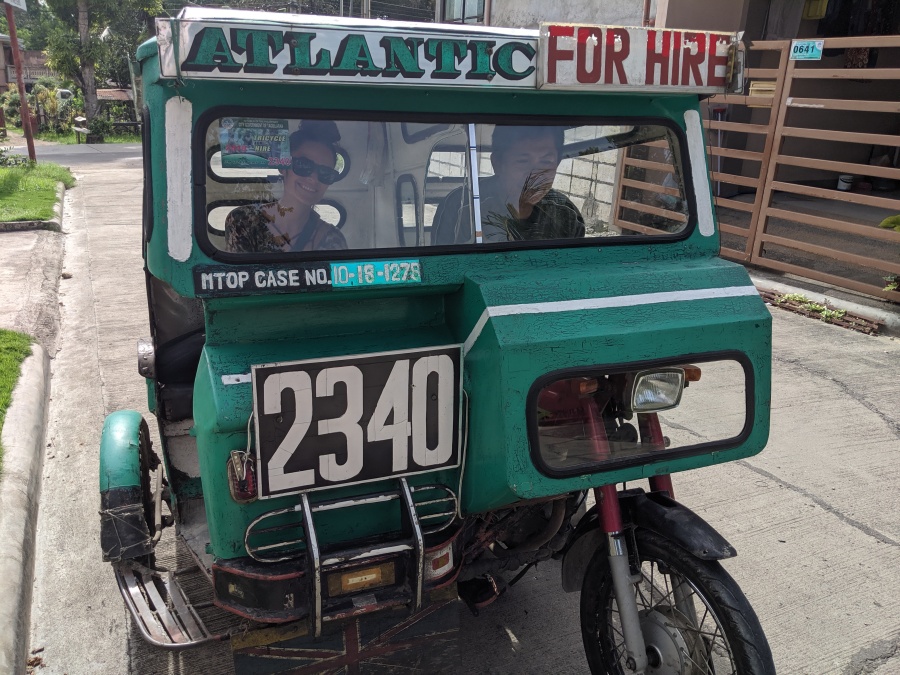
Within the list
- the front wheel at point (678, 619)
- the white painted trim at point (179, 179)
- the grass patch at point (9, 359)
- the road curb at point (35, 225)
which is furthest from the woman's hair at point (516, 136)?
the road curb at point (35, 225)

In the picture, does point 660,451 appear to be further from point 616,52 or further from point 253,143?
point 253,143

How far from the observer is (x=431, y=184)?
257cm

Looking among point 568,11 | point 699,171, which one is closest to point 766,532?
point 699,171

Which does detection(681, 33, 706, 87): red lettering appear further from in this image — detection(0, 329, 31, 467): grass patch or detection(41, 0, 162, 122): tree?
detection(41, 0, 162, 122): tree

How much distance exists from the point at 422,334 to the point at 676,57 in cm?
122

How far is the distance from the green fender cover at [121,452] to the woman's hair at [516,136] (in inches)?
76.8

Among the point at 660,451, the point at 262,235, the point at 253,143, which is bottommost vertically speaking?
the point at 660,451

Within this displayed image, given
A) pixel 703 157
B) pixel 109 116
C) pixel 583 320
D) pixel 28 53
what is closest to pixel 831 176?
pixel 703 157

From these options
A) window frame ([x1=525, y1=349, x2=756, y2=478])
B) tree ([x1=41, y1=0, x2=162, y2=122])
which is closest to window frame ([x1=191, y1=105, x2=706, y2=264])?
window frame ([x1=525, y1=349, x2=756, y2=478])

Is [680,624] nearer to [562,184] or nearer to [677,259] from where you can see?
[677,259]

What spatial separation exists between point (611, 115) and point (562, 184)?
11.4 inches

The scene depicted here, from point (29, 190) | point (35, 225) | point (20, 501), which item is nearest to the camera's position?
point (20, 501)

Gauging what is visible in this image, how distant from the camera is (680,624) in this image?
241cm

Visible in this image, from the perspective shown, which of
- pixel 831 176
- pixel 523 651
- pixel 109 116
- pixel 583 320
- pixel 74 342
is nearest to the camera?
pixel 583 320
